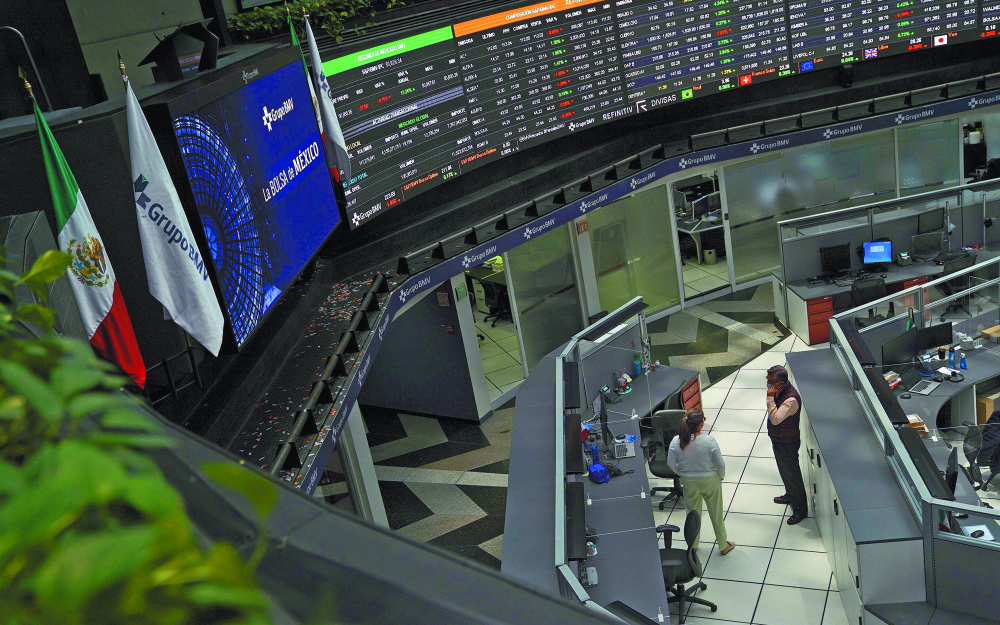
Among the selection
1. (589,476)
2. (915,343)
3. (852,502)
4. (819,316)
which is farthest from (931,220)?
(589,476)

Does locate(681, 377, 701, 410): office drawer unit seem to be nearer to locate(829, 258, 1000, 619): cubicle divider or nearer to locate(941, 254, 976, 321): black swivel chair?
locate(829, 258, 1000, 619): cubicle divider

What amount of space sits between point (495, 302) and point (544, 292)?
663mm

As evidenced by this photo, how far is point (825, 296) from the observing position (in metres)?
10.1

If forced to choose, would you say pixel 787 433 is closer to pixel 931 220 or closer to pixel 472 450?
pixel 472 450

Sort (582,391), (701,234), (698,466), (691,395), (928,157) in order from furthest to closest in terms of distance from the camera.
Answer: (701,234)
(928,157)
(691,395)
(582,391)
(698,466)

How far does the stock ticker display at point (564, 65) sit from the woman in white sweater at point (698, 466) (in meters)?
3.76

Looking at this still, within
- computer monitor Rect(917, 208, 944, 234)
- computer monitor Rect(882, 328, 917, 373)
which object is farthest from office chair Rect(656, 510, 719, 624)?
computer monitor Rect(917, 208, 944, 234)

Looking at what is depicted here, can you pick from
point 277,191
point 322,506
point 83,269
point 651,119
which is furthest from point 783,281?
point 322,506

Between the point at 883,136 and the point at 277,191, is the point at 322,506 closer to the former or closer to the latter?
the point at 277,191

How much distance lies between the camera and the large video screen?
15.8 feet

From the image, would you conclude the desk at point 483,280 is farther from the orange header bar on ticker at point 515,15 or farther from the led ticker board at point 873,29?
the led ticker board at point 873,29

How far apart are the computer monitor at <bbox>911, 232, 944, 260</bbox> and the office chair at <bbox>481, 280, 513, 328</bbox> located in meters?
5.27

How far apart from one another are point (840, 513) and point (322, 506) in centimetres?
549

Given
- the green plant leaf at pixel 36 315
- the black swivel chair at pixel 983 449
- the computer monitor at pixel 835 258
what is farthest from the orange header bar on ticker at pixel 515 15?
the green plant leaf at pixel 36 315
